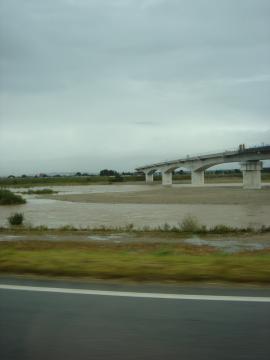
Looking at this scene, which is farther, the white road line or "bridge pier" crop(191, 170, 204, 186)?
"bridge pier" crop(191, 170, 204, 186)

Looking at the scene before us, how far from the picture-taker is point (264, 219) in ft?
96.5

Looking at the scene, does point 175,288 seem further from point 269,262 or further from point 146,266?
point 269,262

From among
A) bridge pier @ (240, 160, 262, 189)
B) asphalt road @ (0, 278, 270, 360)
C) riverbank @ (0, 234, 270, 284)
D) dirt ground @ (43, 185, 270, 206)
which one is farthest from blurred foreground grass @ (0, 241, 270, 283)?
bridge pier @ (240, 160, 262, 189)

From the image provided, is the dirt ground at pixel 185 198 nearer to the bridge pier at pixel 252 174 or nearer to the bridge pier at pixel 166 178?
the bridge pier at pixel 252 174

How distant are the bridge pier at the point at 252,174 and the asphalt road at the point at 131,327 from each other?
2765 inches

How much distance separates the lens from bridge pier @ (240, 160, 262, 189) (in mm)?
74062

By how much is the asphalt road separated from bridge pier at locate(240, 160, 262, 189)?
2765 inches

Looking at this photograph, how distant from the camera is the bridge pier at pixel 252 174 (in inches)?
2916

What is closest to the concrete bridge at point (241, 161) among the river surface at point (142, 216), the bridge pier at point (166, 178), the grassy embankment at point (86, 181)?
the bridge pier at point (166, 178)

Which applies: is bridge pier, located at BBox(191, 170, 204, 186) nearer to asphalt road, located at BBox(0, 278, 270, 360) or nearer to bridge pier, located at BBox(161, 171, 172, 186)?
bridge pier, located at BBox(161, 171, 172, 186)

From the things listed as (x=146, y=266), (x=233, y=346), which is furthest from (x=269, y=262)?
(x=233, y=346)

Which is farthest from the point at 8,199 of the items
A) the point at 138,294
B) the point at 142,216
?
the point at 138,294

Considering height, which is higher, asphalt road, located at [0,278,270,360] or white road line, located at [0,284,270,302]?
A: white road line, located at [0,284,270,302]

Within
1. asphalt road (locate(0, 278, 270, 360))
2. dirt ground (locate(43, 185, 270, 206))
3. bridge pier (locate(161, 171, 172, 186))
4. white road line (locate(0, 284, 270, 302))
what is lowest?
dirt ground (locate(43, 185, 270, 206))
